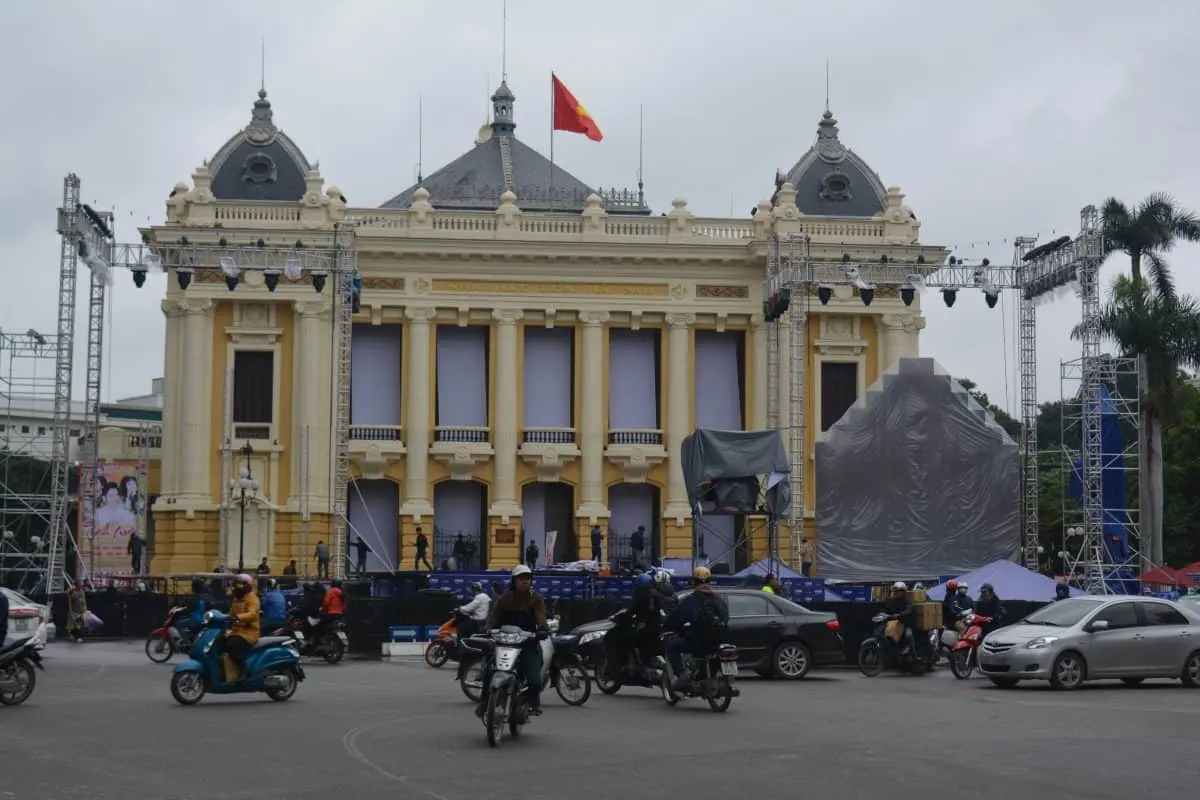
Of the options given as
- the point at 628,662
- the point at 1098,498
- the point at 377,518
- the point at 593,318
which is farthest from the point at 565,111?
the point at 628,662

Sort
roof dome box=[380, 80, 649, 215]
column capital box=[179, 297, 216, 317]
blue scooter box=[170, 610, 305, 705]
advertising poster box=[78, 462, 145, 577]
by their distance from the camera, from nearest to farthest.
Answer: blue scooter box=[170, 610, 305, 705]
column capital box=[179, 297, 216, 317]
advertising poster box=[78, 462, 145, 577]
roof dome box=[380, 80, 649, 215]

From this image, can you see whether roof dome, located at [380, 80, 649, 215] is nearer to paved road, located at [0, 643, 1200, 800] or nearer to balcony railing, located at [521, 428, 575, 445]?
balcony railing, located at [521, 428, 575, 445]

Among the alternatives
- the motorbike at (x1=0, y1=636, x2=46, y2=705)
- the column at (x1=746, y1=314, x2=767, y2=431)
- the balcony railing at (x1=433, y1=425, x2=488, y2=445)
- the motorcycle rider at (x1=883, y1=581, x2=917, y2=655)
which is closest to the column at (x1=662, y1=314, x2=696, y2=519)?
the column at (x1=746, y1=314, x2=767, y2=431)

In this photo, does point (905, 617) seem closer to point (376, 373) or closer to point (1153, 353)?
point (1153, 353)

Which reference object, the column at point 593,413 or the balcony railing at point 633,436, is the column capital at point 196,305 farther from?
the balcony railing at point 633,436

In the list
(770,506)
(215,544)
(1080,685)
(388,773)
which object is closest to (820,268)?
(770,506)

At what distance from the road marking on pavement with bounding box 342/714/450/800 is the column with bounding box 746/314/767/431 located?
37.6 m

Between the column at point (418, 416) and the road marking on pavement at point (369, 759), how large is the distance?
36.2 metres

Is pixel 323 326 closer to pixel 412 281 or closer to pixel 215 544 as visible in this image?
pixel 412 281

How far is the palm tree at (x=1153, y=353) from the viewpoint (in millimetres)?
45938

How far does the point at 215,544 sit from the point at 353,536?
3.92 m

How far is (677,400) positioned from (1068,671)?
32362mm

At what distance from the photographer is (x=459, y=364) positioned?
55.8 meters

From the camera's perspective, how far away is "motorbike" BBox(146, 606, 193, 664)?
28.1 meters
